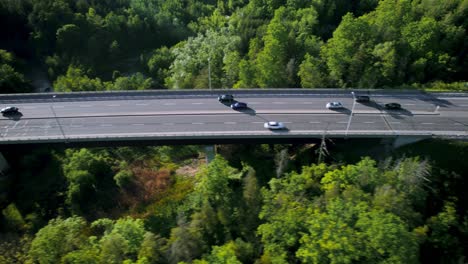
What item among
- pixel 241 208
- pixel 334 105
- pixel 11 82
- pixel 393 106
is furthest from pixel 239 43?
pixel 241 208

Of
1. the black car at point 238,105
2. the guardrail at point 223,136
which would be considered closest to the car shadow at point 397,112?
the guardrail at point 223,136

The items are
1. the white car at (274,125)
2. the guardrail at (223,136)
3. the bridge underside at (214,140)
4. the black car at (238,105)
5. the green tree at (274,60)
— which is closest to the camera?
the guardrail at (223,136)

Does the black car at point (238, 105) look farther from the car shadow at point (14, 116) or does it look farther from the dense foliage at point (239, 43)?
the car shadow at point (14, 116)

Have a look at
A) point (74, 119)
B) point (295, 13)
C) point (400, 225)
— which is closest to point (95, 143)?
point (74, 119)

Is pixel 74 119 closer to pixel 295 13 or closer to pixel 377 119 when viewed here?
pixel 377 119

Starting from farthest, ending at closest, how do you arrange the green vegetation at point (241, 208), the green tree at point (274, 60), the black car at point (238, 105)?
the green tree at point (274, 60)
the black car at point (238, 105)
the green vegetation at point (241, 208)

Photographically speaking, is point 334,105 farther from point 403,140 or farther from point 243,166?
point 243,166

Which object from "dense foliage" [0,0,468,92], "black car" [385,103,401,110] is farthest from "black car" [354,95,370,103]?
"dense foliage" [0,0,468,92]
